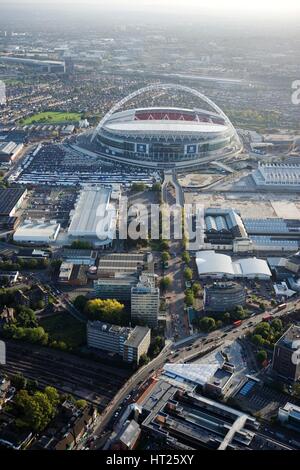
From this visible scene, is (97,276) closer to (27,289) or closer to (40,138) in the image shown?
(27,289)

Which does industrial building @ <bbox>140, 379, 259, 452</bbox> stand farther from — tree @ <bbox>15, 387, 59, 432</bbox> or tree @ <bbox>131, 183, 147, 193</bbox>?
tree @ <bbox>131, 183, 147, 193</bbox>

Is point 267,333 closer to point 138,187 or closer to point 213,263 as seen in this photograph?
point 213,263

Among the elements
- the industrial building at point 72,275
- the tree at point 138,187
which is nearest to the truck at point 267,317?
the industrial building at point 72,275

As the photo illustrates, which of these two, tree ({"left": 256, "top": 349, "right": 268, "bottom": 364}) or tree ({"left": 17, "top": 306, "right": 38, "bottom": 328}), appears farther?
tree ({"left": 17, "top": 306, "right": 38, "bottom": 328})

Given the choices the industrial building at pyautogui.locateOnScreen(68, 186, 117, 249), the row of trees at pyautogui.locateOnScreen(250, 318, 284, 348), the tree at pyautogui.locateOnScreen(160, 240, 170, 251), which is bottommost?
the row of trees at pyautogui.locateOnScreen(250, 318, 284, 348)

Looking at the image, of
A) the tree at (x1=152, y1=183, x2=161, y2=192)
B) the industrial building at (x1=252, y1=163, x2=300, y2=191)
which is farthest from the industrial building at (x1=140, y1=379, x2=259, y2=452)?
the industrial building at (x1=252, y1=163, x2=300, y2=191)

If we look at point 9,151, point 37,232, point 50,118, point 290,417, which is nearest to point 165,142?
point 9,151
